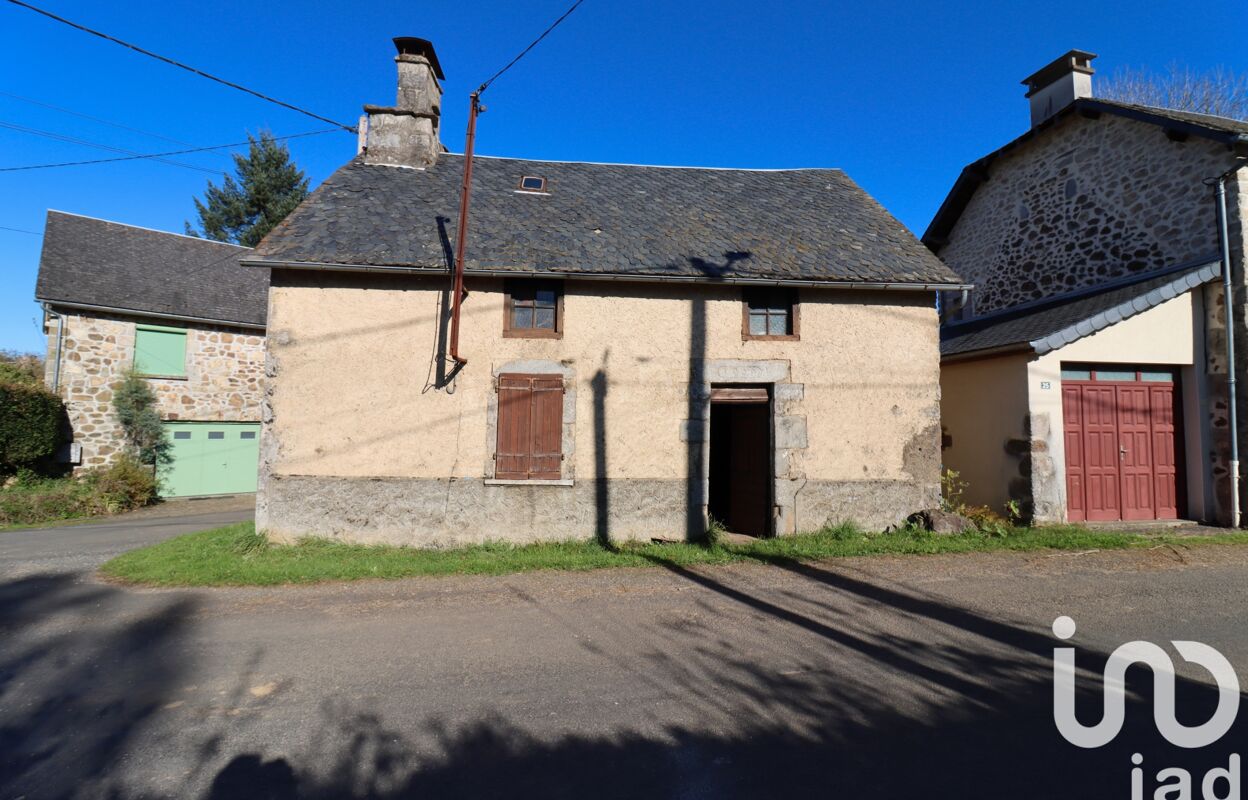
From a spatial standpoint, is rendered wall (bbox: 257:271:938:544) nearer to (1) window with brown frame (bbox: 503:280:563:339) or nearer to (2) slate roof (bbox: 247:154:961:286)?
(1) window with brown frame (bbox: 503:280:563:339)

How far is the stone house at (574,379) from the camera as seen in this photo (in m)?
8.03

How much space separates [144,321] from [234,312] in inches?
77.3

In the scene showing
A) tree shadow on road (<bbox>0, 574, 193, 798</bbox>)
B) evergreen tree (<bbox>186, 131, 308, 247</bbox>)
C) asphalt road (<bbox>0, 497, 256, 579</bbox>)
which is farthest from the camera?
evergreen tree (<bbox>186, 131, 308, 247</bbox>)

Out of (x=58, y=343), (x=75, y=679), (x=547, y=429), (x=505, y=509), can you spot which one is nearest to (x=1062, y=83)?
(x=547, y=429)

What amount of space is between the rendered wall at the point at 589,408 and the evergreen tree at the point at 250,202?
2374 cm

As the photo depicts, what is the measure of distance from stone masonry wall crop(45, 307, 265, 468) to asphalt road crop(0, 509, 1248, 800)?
9878mm

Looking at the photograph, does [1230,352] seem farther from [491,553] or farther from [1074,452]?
[491,553]

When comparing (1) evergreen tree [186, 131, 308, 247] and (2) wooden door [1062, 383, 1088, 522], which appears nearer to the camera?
(2) wooden door [1062, 383, 1088, 522]

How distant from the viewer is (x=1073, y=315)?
9578 mm

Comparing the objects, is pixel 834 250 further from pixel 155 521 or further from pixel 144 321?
pixel 144 321

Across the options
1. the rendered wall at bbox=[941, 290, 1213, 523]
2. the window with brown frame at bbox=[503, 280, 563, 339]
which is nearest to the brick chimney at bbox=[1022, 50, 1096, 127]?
the rendered wall at bbox=[941, 290, 1213, 523]

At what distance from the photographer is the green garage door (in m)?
15.0

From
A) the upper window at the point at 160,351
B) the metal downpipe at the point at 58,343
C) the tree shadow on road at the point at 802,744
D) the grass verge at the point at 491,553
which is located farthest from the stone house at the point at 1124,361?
the metal downpipe at the point at 58,343

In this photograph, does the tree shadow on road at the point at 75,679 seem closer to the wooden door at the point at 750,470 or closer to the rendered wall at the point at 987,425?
the wooden door at the point at 750,470
